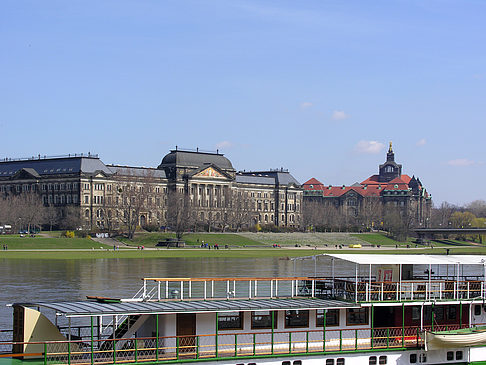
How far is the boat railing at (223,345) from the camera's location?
22.8m

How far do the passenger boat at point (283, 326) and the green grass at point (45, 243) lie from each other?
276 feet

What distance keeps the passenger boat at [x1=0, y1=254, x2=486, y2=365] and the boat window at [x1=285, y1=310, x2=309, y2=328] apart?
32mm

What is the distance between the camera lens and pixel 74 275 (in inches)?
2707


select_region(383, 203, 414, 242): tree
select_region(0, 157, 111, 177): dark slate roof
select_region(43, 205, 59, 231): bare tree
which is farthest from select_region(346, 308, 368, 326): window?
select_region(0, 157, 111, 177): dark slate roof

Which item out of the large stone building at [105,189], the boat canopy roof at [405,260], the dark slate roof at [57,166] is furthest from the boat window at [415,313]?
the dark slate roof at [57,166]

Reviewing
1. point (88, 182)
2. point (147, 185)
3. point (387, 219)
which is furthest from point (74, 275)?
point (387, 219)

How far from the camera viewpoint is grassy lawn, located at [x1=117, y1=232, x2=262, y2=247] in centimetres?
13386

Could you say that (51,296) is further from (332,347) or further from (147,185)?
(147,185)

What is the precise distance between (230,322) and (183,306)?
1.86 m

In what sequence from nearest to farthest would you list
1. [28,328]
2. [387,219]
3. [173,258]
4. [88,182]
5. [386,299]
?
[28,328] → [386,299] → [173,258] → [88,182] → [387,219]

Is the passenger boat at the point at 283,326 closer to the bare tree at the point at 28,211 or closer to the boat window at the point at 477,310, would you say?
the boat window at the point at 477,310

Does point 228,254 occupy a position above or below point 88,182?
below

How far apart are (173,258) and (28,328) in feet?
248

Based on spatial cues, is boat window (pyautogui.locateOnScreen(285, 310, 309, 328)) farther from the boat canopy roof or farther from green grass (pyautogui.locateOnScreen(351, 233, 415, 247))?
green grass (pyautogui.locateOnScreen(351, 233, 415, 247))
